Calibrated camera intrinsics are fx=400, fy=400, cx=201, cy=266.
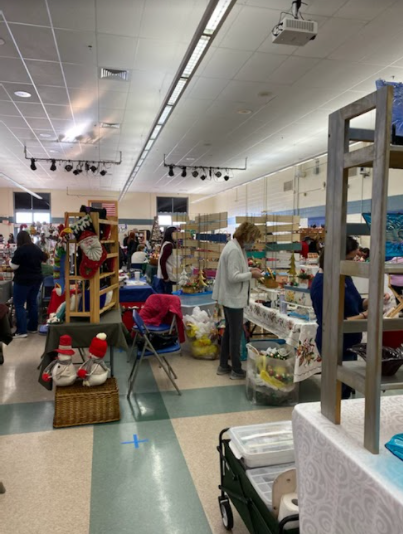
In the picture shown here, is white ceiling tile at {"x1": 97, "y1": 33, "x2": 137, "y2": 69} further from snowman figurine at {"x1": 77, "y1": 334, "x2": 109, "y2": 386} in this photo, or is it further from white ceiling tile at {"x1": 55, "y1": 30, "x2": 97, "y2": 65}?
snowman figurine at {"x1": 77, "y1": 334, "x2": 109, "y2": 386}

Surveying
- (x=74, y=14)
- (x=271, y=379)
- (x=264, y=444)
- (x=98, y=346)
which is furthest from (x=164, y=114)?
(x=264, y=444)

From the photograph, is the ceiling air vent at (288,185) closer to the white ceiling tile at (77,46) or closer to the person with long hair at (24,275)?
the white ceiling tile at (77,46)

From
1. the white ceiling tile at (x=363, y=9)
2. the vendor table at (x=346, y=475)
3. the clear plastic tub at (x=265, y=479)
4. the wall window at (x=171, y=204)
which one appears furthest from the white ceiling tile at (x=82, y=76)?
the wall window at (x=171, y=204)

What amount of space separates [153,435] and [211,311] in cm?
294

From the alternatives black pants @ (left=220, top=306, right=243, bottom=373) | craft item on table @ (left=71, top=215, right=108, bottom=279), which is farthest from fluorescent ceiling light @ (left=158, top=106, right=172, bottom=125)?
black pants @ (left=220, top=306, right=243, bottom=373)

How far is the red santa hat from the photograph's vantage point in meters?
3.26

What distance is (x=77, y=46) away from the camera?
4820 mm

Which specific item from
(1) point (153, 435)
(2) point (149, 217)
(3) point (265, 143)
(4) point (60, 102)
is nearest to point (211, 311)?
(1) point (153, 435)

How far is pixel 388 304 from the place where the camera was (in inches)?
98.0

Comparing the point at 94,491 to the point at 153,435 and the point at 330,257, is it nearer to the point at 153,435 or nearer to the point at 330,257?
the point at 153,435

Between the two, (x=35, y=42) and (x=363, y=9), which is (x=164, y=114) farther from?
(x=363, y=9)

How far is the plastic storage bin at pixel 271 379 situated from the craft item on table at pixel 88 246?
1579 millimetres

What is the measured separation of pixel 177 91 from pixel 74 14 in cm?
169

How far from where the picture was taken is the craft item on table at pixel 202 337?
16.1ft
